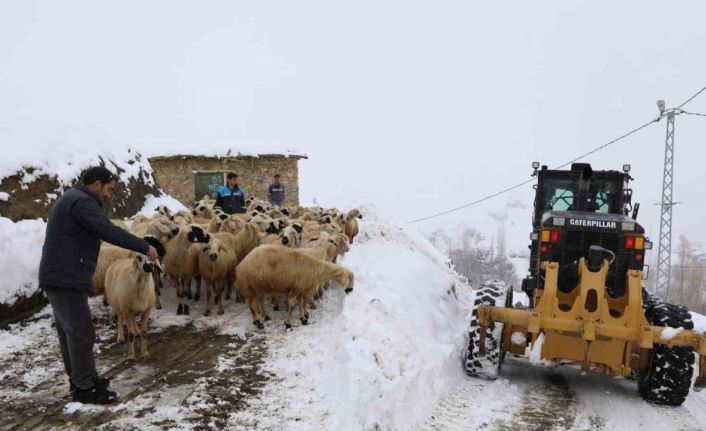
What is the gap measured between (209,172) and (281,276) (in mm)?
16636

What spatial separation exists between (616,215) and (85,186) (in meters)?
7.43

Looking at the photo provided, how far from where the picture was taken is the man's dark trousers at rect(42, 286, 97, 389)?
5.13 metres

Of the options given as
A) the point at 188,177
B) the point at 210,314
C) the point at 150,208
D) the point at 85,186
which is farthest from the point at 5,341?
the point at 188,177

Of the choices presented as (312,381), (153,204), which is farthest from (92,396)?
(153,204)

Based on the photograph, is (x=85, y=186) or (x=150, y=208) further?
(x=150, y=208)

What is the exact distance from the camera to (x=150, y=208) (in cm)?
1525

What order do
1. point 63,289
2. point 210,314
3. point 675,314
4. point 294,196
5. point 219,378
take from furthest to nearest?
point 294,196
point 210,314
point 675,314
point 219,378
point 63,289

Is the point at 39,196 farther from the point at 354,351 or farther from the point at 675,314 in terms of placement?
the point at 675,314

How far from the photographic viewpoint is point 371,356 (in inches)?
248

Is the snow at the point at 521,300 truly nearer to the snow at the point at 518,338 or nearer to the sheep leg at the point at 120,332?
the snow at the point at 518,338

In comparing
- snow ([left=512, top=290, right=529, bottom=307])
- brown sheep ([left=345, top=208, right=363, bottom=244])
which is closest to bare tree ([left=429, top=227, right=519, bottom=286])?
snow ([left=512, top=290, right=529, bottom=307])

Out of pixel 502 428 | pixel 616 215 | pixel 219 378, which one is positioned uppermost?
pixel 616 215

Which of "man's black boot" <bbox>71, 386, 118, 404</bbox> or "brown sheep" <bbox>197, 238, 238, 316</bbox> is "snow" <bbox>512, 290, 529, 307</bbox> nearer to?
"brown sheep" <bbox>197, 238, 238, 316</bbox>

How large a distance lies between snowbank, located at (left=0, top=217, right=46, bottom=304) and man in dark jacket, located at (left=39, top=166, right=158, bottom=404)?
12.2 feet
